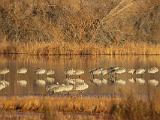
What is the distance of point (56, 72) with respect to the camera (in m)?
24.3

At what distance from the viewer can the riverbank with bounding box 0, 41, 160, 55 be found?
1256 inches

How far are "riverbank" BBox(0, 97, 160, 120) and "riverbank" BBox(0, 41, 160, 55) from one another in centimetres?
1655

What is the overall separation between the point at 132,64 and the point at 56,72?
166 inches

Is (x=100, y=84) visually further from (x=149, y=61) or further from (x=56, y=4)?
(x=56, y=4)

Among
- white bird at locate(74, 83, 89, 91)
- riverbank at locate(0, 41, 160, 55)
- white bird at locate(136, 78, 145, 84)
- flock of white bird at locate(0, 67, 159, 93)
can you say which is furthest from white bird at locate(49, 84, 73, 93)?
riverbank at locate(0, 41, 160, 55)

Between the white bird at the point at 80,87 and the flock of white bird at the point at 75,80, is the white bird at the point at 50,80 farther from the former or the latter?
the white bird at the point at 80,87

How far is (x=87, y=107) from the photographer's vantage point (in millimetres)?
14047

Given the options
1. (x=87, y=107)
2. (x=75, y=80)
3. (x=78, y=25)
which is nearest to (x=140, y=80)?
(x=75, y=80)

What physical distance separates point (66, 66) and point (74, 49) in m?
7.11

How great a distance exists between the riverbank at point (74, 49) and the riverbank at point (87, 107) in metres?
16.5

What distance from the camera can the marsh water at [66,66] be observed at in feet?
60.4

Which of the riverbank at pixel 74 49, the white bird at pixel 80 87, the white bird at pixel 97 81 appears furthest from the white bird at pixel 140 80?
the riverbank at pixel 74 49

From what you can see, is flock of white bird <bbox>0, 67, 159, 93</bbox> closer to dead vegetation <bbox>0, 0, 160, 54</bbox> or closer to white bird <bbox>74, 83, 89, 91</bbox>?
white bird <bbox>74, 83, 89, 91</bbox>

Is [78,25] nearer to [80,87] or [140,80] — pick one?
[140,80]
